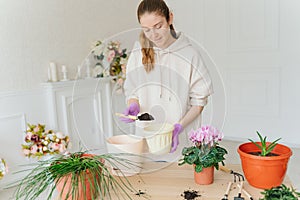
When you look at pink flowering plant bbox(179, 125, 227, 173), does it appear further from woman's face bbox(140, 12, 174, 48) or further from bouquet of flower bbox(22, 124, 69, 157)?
bouquet of flower bbox(22, 124, 69, 157)

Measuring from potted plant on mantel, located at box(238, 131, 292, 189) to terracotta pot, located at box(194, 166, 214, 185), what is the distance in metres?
0.11

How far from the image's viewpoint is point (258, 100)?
3393 millimetres

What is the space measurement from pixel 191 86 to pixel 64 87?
1.70 m

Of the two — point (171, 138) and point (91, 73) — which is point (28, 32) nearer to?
point (91, 73)

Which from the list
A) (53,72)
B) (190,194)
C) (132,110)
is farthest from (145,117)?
(53,72)

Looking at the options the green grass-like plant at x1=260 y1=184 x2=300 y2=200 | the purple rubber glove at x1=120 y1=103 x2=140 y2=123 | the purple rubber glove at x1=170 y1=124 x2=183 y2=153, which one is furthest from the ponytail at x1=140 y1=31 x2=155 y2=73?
the green grass-like plant at x1=260 y1=184 x2=300 y2=200

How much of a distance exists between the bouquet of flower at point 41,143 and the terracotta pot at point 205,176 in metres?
1.58

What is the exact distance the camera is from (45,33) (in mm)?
2525

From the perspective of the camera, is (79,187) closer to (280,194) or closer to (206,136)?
(206,136)

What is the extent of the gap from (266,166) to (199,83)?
1.44 ft

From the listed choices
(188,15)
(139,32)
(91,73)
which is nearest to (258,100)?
(188,15)

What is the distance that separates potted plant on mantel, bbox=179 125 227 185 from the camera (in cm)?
93

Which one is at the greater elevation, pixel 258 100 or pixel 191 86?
pixel 191 86

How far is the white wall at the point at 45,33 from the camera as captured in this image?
2.30 metres
